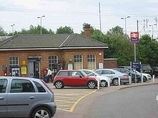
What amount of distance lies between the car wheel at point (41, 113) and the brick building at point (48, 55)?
30645mm

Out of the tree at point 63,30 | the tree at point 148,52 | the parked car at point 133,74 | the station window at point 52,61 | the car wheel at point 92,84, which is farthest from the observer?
the tree at point 63,30

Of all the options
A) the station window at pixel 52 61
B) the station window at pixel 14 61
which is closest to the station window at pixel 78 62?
the station window at pixel 52 61

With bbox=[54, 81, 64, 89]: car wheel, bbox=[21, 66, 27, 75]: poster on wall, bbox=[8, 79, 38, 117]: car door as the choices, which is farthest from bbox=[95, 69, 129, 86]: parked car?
bbox=[8, 79, 38, 117]: car door

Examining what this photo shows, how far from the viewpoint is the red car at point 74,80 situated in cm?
3189

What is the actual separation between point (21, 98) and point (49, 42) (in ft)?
116

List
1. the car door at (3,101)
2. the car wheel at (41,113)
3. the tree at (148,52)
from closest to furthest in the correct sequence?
the car door at (3,101)
the car wheel at (41,113)
the tree at (148,52)

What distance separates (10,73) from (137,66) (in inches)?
516

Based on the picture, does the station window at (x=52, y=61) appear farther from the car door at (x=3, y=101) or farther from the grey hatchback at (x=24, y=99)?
the car door at (x=3, y=101)

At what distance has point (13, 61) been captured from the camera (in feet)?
147

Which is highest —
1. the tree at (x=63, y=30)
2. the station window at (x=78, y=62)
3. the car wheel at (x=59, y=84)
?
the tree at (x=63, y=30)

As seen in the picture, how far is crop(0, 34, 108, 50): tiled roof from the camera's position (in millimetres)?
45625

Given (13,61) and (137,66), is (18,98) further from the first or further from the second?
(13,61)

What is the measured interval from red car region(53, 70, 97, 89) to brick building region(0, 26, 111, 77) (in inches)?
470

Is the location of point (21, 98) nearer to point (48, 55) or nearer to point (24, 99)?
point (24, 99)
